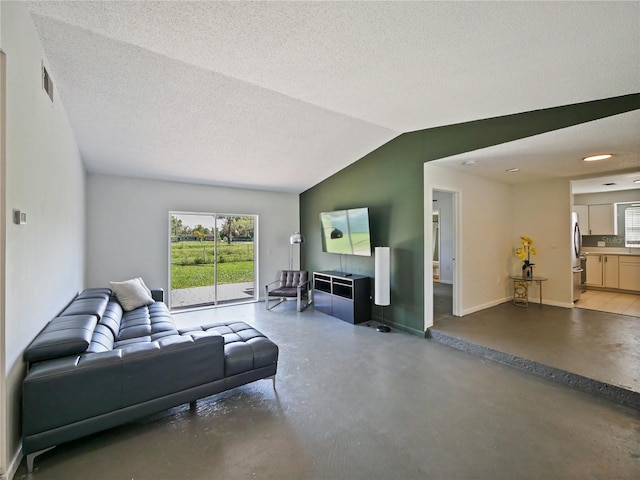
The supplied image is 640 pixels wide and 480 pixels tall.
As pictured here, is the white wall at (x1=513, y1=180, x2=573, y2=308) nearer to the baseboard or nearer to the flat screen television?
the baseboard

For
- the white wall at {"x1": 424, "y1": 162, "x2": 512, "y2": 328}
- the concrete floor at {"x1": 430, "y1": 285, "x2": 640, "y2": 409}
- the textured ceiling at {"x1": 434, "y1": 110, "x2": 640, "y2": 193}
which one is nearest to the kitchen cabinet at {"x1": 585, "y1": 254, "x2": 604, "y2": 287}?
the textured ceiling at {"x1": 434, "y1": 110, "x2": 640, "y2": 193}

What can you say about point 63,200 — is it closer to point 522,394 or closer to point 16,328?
point 16,328

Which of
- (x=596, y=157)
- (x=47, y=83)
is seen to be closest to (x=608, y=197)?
(x=596, y=157)

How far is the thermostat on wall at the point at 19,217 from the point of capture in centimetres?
173

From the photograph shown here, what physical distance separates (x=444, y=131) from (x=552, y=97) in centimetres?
138

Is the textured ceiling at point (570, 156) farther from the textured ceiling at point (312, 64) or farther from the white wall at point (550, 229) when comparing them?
the textured ceiling at point (312, 64)

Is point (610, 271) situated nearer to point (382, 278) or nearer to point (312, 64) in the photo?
point (382, 278)

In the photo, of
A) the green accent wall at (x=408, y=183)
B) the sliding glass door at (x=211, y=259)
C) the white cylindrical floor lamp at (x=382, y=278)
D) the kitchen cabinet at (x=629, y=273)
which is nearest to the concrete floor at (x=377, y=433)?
the white cylindrical floor lamp at (x=382, y=278)

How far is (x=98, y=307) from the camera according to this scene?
2939 mm

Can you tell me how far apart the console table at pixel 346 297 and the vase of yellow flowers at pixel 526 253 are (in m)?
2.99

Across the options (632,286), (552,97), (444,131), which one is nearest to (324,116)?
(444,131)

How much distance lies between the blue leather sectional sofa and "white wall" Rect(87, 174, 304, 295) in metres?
2.52

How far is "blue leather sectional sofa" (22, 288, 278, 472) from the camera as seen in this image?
173 cm

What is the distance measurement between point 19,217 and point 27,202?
9.4 inches
